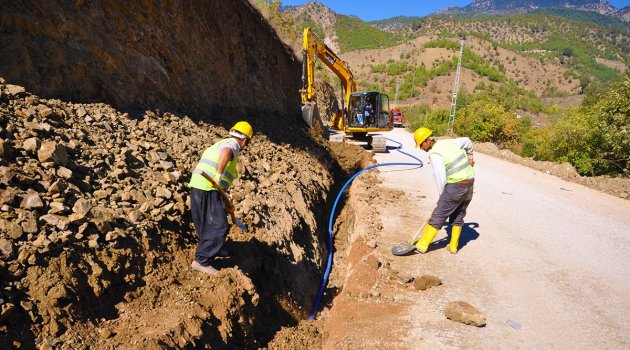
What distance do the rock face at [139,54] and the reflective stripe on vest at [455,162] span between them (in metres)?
4.51

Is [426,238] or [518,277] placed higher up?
[426,238]

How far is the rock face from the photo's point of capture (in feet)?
15.6

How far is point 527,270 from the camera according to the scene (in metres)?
5.48

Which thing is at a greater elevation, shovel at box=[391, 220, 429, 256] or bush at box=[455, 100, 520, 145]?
bush at box=[455, 100, 520, 145]

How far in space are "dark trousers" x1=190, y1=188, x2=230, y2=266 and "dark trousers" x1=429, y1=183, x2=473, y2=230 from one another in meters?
3.28

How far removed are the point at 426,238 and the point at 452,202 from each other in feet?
2.30

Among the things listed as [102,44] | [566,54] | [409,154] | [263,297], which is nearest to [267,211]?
[263,297]

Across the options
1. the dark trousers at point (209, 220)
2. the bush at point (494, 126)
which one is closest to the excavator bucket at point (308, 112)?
the dark trousers at point (209, 220)

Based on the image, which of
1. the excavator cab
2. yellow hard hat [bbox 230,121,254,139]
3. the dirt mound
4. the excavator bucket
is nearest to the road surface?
the dirt mound

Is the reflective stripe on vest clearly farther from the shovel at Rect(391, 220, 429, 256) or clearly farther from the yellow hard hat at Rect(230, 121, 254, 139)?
the yellow hard hat at Rect(230, 121, 254, 139)

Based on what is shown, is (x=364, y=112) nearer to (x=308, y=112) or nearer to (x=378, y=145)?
(x=378, y=145)

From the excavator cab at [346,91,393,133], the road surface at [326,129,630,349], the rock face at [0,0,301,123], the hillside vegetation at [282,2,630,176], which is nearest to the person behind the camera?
the road surface at [326,129,630,349]

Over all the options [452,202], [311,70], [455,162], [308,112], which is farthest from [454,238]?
[311,70]

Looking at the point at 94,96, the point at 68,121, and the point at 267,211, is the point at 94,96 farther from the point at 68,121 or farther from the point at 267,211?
the point at 267,211
